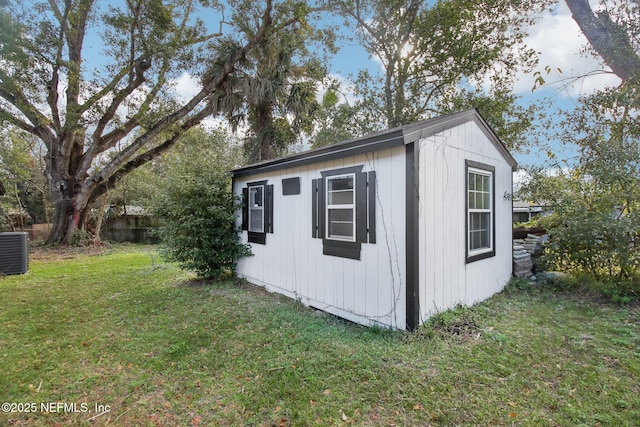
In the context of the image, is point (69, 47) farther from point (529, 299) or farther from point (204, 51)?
point (529, 299)

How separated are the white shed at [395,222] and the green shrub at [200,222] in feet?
3.79

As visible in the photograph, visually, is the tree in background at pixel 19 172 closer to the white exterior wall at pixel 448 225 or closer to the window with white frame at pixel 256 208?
the window with white frame at pixel 256 208

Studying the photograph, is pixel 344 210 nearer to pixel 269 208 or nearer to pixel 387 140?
pixel 387 140

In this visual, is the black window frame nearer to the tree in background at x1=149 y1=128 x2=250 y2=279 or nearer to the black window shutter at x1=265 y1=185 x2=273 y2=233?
the black window shutter at x1=265 y1=185 x2=273 y2=233

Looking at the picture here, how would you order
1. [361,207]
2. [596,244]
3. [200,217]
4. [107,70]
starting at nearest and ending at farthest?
[361,207], [596,244], [200,217], [107,70]

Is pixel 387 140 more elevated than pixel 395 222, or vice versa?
pixel 387 140

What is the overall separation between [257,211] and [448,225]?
3714 millimetres

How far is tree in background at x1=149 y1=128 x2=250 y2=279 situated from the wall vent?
3.62 m

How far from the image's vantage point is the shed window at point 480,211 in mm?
4672

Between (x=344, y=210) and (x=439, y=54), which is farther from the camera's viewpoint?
(x=439, y=54)

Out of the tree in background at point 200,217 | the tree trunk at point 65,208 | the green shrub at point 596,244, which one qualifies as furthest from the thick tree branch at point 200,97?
the green shrub at point 596,244

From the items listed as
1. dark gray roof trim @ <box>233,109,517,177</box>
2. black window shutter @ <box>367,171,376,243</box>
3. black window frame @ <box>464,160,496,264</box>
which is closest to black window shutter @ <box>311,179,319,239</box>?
dark gray roof trim @ <box>233,109,517,177</box>

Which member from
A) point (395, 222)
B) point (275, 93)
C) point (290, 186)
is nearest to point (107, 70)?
point (275, 93)

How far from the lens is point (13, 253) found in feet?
23.9
